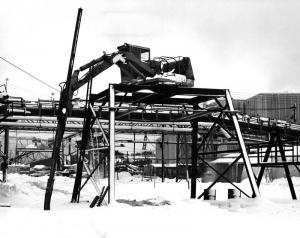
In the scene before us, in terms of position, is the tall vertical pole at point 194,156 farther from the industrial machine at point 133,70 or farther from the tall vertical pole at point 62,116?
the tall vertical pole at point 62,116

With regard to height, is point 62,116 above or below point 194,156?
above

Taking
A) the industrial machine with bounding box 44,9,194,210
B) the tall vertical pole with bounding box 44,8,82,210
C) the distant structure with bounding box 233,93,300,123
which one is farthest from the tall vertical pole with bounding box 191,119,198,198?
the distant structure with bounding box 233,93,300,123

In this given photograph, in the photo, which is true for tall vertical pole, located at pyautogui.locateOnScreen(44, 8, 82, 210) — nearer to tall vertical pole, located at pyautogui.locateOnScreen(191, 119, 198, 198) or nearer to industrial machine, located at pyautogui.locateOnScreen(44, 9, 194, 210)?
industrial machine, located at pyautogui.locateOnScreen(44, 9, 194, 210)

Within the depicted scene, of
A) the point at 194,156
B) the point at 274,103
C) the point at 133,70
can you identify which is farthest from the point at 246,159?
the point at 274,103

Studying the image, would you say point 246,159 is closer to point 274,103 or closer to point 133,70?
point 133,70

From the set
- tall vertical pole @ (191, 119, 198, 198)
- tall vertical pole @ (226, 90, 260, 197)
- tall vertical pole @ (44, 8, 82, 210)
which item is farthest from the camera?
tall vertical pole @ (191, 119, 198, 198)

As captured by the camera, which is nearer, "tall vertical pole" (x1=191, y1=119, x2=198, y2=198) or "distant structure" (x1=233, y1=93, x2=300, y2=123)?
"tall vertical pole" (x1=191, y1=119, x2=198, y2=198)

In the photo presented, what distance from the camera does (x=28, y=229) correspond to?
25.8 feet

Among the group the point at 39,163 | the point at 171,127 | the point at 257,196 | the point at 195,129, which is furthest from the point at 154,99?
the point at 39,163

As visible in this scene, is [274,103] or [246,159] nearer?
[246,159]

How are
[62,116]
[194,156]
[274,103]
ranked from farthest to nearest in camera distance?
1. [274,103]
2. [194,156]
3. [62,116]

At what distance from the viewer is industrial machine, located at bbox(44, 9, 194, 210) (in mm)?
14859

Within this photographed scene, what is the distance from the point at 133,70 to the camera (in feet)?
50.4

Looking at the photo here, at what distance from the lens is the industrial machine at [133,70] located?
14859 mm
